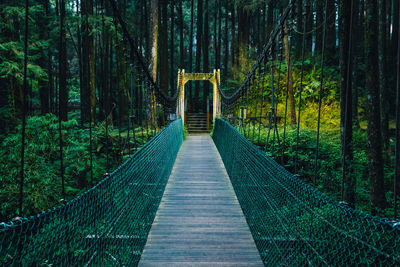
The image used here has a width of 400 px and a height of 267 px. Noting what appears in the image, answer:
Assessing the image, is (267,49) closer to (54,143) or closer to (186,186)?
(186,186)

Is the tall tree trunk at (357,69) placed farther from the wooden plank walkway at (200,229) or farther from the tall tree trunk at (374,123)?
the wooden plank walkway at (200,229)

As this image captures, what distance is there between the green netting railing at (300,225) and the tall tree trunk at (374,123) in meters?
2.31

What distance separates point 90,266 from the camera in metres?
1.72

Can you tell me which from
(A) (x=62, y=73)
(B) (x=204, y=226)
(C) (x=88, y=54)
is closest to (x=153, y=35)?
(A) (x=62, y=73)

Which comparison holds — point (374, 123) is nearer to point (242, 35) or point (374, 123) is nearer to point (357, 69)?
point (357, 69)

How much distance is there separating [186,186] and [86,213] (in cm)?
323

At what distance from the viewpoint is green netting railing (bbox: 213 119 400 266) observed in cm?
139

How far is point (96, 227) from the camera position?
1802 millimetres

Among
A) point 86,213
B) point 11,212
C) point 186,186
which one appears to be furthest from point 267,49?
point 11,212

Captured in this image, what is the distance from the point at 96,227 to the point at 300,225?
1615 millimetres

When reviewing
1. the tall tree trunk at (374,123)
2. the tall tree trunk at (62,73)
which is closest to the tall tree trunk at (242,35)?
the tall tree trunk at (62,73)

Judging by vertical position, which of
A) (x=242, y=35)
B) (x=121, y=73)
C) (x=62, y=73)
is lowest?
(x=62, y=73)

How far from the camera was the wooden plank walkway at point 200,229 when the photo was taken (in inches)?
104

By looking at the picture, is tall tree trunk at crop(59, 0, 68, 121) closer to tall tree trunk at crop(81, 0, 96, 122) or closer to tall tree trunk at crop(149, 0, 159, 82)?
tall tree trunk at crop(81, 0, 96, 122)
